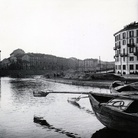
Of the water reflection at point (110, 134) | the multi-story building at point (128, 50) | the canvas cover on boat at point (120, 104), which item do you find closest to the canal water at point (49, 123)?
the water reflection at point (110, 134)

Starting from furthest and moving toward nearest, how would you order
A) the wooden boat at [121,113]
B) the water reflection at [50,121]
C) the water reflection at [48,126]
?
the water reflection at [50,121], the water reflection at [48,126], the wooden boat at [121,113]

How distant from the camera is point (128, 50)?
7975 centimetres

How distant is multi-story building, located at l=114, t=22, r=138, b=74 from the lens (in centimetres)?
7775

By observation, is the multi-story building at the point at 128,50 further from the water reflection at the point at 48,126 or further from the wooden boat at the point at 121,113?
the wooden boat at the point at 121,113

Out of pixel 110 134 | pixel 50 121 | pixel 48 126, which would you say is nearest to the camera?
pixel 110 134

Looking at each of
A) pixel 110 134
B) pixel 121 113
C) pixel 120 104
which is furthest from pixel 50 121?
pixel 121 113

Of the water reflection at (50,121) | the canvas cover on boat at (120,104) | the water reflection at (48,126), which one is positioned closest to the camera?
the canvas cover on boat at (120,104)

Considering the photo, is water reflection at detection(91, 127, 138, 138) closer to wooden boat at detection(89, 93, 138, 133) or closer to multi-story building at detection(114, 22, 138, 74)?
wooden boat at detection(89, 93, 138, 133)

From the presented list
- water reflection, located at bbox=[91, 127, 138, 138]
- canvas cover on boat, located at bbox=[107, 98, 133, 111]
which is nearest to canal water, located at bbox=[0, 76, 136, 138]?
water reflection, located at bbox=[91, 127, 138, 138]

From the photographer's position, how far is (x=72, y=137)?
57.6 feet

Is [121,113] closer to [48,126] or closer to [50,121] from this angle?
[48,126]

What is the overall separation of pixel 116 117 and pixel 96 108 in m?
2.99

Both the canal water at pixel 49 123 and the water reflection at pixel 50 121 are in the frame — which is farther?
the water reflection at pixel 50 121

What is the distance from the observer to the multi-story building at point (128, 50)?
77750mm
